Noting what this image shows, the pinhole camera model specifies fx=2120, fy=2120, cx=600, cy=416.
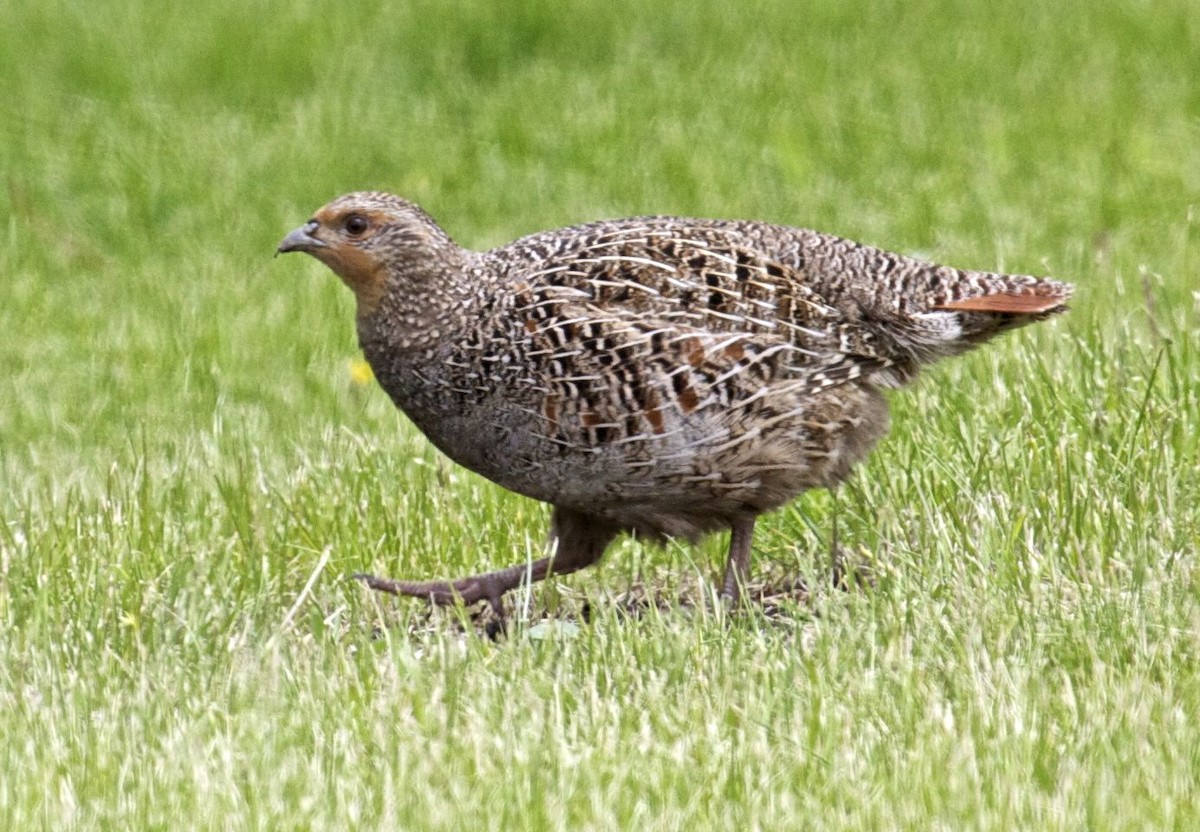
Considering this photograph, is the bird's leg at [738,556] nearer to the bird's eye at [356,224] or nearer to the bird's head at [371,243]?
the bird's head at [371,243]

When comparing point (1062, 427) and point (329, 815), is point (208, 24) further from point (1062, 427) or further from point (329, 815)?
point (329, 815)

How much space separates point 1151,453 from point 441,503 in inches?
78.1

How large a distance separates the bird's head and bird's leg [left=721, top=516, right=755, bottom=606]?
102cm

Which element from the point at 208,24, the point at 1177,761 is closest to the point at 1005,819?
the point at 1177,761

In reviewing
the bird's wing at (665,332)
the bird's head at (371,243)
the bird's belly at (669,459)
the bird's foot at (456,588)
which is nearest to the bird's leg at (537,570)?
the bird's foot at (456,588)

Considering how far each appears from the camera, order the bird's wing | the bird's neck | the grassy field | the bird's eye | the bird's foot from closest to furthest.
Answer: the grassy field
the bird's wing
the bird's neck
the bird's eye
the bird's foot

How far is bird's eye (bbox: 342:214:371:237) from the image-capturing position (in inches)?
213

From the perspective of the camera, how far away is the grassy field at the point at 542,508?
4102 millimetres

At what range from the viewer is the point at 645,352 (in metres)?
5.12

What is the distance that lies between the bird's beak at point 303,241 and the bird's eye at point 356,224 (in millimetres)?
77

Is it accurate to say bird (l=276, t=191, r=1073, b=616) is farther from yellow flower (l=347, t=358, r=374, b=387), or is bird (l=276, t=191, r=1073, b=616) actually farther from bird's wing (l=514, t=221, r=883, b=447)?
yellow flower (l=347, t=358, r=374, b=387)

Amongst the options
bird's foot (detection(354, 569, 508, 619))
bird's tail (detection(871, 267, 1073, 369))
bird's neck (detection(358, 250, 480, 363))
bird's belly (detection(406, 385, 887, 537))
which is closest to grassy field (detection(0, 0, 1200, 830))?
bird's foot (detection(354, 569, 508, 619))

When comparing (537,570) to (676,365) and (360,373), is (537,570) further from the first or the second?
(360,373)

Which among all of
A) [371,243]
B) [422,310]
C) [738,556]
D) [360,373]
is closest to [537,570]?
[738,556]
